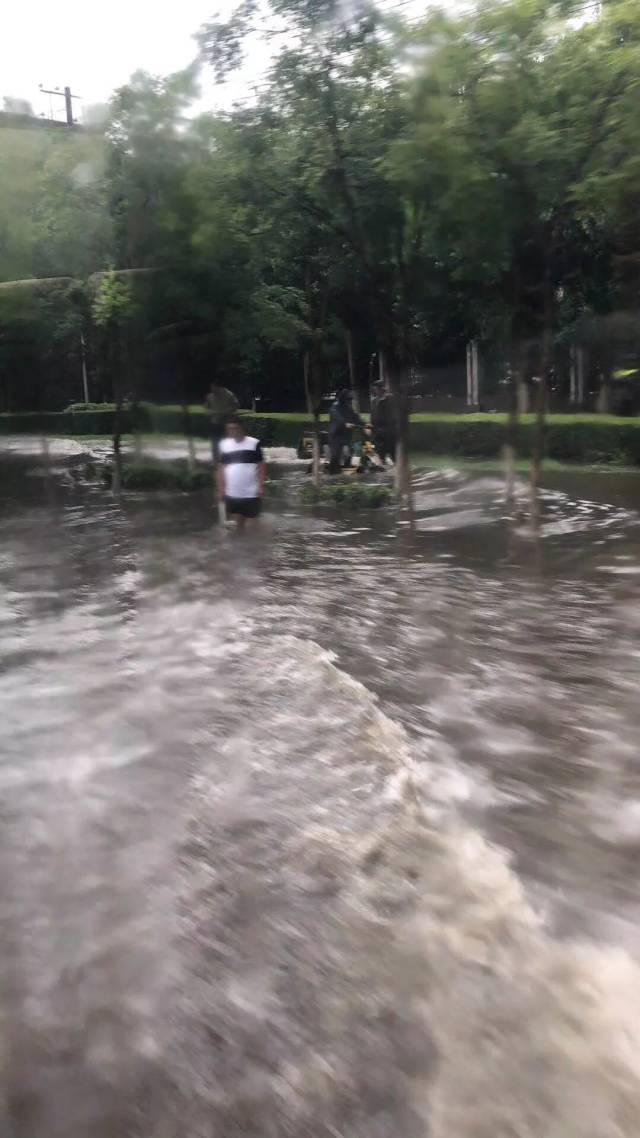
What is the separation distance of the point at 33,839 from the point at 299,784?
122 cm

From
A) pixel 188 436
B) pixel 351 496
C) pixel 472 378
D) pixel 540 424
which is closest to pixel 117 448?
pixel 188 436

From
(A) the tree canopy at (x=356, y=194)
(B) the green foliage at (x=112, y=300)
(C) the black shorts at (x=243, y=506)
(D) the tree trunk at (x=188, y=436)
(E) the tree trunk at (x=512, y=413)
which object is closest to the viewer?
(A) the tree canopy at (x=356, y=194)

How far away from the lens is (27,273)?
69.2ft

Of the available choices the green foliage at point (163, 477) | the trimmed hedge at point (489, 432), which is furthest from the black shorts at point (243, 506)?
the trimmed hedge at point (489, 432)

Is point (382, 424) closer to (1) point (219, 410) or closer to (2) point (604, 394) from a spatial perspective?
(1) point (219, 410)

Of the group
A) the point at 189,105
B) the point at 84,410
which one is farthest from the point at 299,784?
the point at 84,410

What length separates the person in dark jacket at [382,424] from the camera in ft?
67.4

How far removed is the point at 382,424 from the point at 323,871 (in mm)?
16629

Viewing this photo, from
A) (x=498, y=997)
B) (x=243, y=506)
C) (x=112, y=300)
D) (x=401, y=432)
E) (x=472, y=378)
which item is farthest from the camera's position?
(x=472, y=378)

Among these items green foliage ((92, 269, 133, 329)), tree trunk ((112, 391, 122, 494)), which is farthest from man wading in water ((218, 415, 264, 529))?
tree trunk ((112, 391, 122, 494))

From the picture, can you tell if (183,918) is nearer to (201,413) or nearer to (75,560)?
(75,560)

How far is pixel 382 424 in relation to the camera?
20.8 meters

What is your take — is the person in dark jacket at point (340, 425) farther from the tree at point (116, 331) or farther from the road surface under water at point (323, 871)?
the road surface under water at point (323, 871)

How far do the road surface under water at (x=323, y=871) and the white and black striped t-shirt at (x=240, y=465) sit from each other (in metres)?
3.55
